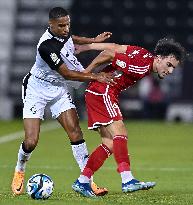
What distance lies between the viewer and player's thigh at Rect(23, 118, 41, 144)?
11305mm

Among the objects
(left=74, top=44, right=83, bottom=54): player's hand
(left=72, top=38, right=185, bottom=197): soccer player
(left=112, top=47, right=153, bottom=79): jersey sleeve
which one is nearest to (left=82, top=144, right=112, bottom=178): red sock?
(left=72, top=38, right=185, bottom=197): soccer player

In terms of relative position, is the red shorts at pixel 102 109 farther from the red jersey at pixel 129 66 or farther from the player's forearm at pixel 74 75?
the player's forearm at pixel 74 75

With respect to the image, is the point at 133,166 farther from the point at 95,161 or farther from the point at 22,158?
the point at 95,161

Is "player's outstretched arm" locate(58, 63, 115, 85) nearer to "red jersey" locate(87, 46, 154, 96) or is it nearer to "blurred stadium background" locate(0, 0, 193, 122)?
"red jersey" locate(87, 46, 154, 96)

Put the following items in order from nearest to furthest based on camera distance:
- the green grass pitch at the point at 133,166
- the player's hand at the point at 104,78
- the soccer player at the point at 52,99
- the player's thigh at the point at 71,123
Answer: the player's hand at the point at 104,78 → the green grass pitch at the point at 133,166 → the soccer player at the point at 52,99 → the player's thigh at the point at 71,123

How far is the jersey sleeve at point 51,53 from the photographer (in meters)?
10.8

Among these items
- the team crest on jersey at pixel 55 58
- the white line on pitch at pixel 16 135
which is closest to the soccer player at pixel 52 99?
the team crest on jersey at pixel 55 58

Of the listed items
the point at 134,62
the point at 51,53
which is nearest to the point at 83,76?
the point at 51,53

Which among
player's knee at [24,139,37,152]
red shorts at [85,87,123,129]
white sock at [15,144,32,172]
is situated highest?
red shorts at [85,87,123,129]

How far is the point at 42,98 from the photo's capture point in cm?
1148

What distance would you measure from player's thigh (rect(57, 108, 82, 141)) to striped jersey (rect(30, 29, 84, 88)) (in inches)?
16.2

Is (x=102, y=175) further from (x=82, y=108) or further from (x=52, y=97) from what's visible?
(x=82, y=108)

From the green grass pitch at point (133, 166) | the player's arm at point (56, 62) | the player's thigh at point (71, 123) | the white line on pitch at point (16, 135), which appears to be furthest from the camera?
the white line on pitch at point (16, 135)

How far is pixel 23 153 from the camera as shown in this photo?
451 inches
